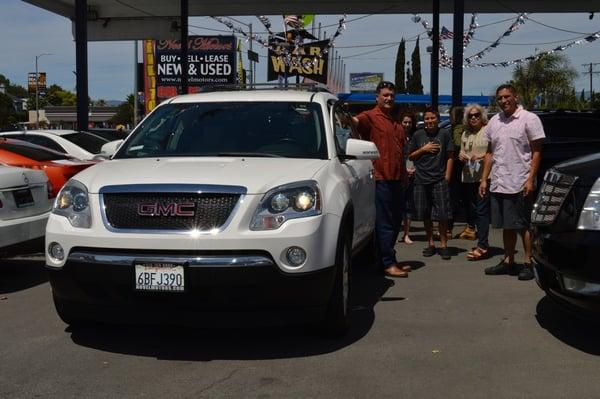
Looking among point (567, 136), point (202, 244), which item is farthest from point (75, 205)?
point (567, 136)

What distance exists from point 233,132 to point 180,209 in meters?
1.38

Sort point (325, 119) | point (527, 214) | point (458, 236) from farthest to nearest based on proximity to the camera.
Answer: point (458, 236) → point (527, 214) → point (325, 119)

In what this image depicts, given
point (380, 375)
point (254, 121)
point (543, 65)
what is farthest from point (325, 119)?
point (543, 65)

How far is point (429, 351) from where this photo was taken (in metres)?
4.68

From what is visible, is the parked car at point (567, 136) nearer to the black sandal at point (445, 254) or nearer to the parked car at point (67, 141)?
the black sandal at point (445, 254)

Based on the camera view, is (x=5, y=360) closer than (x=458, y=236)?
Yes

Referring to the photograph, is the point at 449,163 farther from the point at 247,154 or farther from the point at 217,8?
the point at 217,8

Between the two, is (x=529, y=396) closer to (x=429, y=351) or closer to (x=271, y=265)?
(x=429, y=351)

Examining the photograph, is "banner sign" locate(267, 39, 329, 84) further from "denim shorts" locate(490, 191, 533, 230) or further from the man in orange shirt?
"denim shorts" locate(490, 191, 533, 230)

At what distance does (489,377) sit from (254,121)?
2.71m

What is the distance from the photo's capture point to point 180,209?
4285mm

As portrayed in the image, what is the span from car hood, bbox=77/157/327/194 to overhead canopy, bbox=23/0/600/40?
11.8 metres

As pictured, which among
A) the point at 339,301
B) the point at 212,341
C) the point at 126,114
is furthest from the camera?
the point at 126,114

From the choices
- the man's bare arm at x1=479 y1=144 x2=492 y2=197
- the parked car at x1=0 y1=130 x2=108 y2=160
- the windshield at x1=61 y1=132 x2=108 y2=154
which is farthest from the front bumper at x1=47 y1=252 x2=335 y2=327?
the windshield at x1=61 y1=132 x2=108 y2=154
